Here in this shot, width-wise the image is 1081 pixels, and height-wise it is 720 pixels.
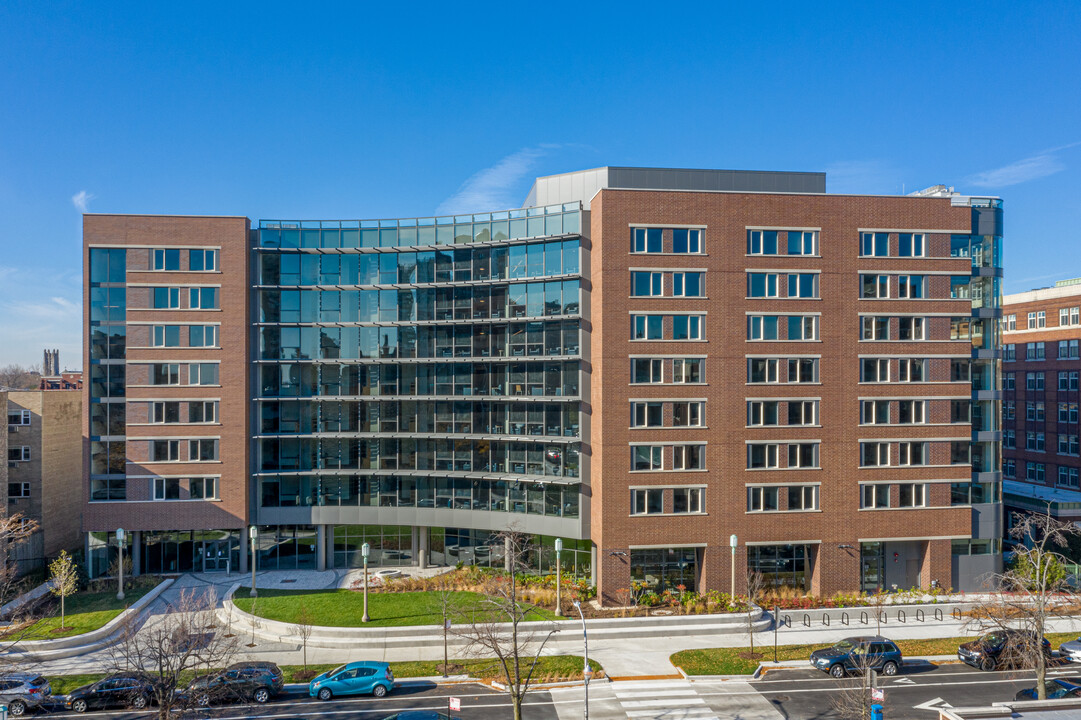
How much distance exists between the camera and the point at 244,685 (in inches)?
1036

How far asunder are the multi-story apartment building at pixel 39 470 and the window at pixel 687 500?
1691 inches

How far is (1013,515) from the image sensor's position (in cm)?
4694

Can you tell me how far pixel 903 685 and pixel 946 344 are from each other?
21.9 meters

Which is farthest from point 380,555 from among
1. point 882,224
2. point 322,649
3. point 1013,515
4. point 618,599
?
point 1013,515

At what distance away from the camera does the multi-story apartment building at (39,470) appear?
4466 cm

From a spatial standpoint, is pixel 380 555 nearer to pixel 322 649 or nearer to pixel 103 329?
pixel 322 649

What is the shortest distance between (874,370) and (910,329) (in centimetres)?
359

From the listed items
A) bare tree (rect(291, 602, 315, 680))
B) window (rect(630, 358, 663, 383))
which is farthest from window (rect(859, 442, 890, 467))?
bare tree (rect(291, 602, 315, 680))

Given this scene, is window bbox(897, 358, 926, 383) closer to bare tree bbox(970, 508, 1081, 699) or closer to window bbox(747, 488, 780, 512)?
bare tree bbox(970, 508, 1081, 699)

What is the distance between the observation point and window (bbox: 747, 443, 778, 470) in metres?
38.6

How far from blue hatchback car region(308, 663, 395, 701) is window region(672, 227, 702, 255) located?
27285 millimetres

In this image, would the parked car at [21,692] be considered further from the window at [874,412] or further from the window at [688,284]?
the window at [874,412]

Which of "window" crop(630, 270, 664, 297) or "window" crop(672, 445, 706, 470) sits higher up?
"window" crop(630, 270, 664, 297)

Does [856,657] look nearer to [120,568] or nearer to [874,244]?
[874,244]
